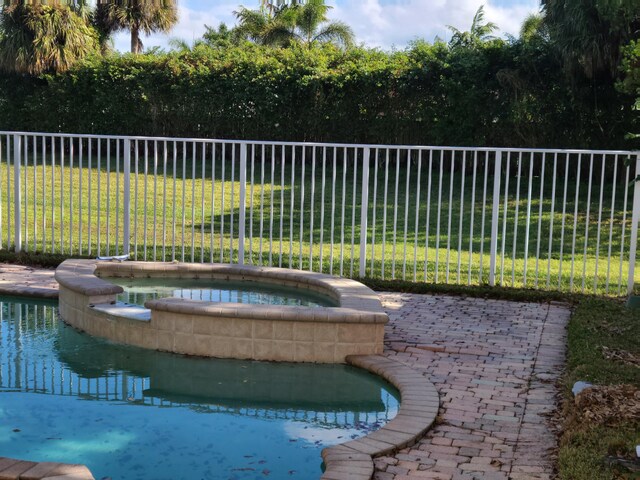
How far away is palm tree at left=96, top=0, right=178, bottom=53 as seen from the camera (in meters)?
29.6

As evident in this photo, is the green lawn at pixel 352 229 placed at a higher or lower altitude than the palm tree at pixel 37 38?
lower

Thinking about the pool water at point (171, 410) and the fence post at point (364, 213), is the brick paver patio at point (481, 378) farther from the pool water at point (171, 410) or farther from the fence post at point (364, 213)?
the fence post at point (364, 213)

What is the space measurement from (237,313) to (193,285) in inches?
92.3

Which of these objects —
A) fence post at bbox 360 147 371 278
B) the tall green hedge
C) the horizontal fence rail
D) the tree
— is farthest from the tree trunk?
fence post at bbox 360 147 371 278

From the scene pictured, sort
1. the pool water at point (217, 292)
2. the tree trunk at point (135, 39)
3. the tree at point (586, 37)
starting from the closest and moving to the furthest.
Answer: the pool water at point (217, 292) < the tree at point (586, 37) < the tree trunk at point (135, 39)

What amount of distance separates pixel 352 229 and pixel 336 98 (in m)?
7.13

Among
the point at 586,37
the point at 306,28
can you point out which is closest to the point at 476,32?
the point at 586,37

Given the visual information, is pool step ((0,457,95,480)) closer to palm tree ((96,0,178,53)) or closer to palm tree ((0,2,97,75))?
palm tree ((0,2,97,75))

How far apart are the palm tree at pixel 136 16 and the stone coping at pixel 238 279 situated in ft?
74.0

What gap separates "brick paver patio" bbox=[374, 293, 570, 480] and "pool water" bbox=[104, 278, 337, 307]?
861mm

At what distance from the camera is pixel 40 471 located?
3.91 metres

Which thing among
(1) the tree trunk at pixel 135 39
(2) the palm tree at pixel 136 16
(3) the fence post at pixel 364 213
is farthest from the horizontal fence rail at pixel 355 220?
(1) the tree trunk at pixel 135 39

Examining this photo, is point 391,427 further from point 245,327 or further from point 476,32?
point 476,32

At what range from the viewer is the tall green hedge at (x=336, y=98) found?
53.8ft
